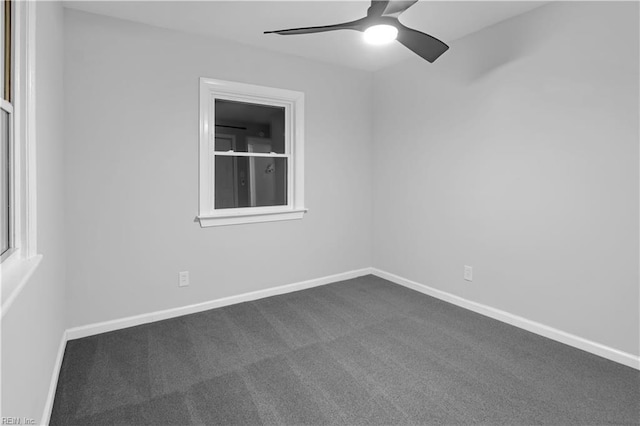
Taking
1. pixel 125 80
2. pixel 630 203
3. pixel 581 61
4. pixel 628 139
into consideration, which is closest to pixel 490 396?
pixel 630 203

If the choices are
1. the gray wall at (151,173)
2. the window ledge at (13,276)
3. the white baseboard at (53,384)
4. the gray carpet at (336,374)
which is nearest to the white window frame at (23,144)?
the window ledge at (13,276)

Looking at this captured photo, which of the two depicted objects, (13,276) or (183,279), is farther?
(183,279)

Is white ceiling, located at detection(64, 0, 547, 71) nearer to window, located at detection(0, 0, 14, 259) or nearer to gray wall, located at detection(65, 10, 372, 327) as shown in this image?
gray wall, located at detection(65, 10, 372, 327)

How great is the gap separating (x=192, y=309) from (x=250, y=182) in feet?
4.30

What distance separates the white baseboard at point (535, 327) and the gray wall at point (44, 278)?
3114 millimetres

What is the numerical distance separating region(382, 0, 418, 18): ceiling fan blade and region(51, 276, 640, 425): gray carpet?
2.08 m

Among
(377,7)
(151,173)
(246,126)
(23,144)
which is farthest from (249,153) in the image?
(23,144)

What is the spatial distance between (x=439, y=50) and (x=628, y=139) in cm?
132

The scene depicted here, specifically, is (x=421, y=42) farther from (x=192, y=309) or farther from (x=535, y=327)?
(x=192, y=309)

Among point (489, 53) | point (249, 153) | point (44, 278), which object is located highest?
point (489, 53)

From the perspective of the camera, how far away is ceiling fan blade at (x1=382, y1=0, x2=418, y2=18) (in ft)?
5.94

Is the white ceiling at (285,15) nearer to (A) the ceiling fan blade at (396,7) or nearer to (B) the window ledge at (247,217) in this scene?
(A) the ceiling fan blade at (396,7)

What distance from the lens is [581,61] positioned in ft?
8.11

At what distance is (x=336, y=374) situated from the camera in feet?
7.34
